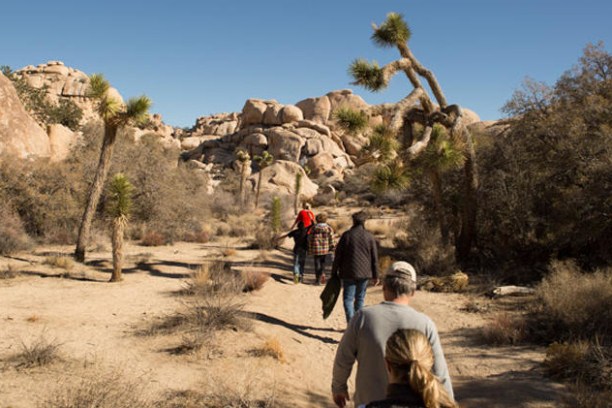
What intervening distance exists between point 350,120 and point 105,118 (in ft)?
22.1

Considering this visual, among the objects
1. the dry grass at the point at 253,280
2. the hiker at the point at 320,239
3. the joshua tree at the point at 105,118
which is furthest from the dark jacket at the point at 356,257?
the joshua tree at the point at 105,118

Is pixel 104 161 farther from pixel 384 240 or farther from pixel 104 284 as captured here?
pixel 384 240

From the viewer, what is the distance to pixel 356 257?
539cm

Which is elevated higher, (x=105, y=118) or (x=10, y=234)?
(x=105, y=118)

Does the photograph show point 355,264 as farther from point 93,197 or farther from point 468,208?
point 93,197

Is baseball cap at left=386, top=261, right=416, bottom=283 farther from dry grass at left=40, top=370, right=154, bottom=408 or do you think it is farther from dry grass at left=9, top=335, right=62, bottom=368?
dry grass at left=9, top=335, right=62, bottom=368

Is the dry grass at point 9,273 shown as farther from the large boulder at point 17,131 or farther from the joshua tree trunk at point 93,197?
the large boulder at point 17,131

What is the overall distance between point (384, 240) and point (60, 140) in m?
15.8

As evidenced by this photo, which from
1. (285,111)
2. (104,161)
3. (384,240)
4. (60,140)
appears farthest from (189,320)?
(285,111)

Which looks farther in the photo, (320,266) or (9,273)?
(320,266)

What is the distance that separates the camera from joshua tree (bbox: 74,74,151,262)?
11.2m

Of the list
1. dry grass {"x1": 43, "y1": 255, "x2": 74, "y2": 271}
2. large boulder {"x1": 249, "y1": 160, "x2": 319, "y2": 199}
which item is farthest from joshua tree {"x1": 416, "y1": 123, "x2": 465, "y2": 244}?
large boulder {"x1": 249, "y1": 160, "x2": 319, "y2": 199}

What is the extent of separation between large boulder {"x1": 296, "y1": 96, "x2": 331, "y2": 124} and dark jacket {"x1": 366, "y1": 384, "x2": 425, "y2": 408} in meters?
49.9

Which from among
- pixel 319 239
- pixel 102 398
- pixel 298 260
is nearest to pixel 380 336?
pixel 102 398
